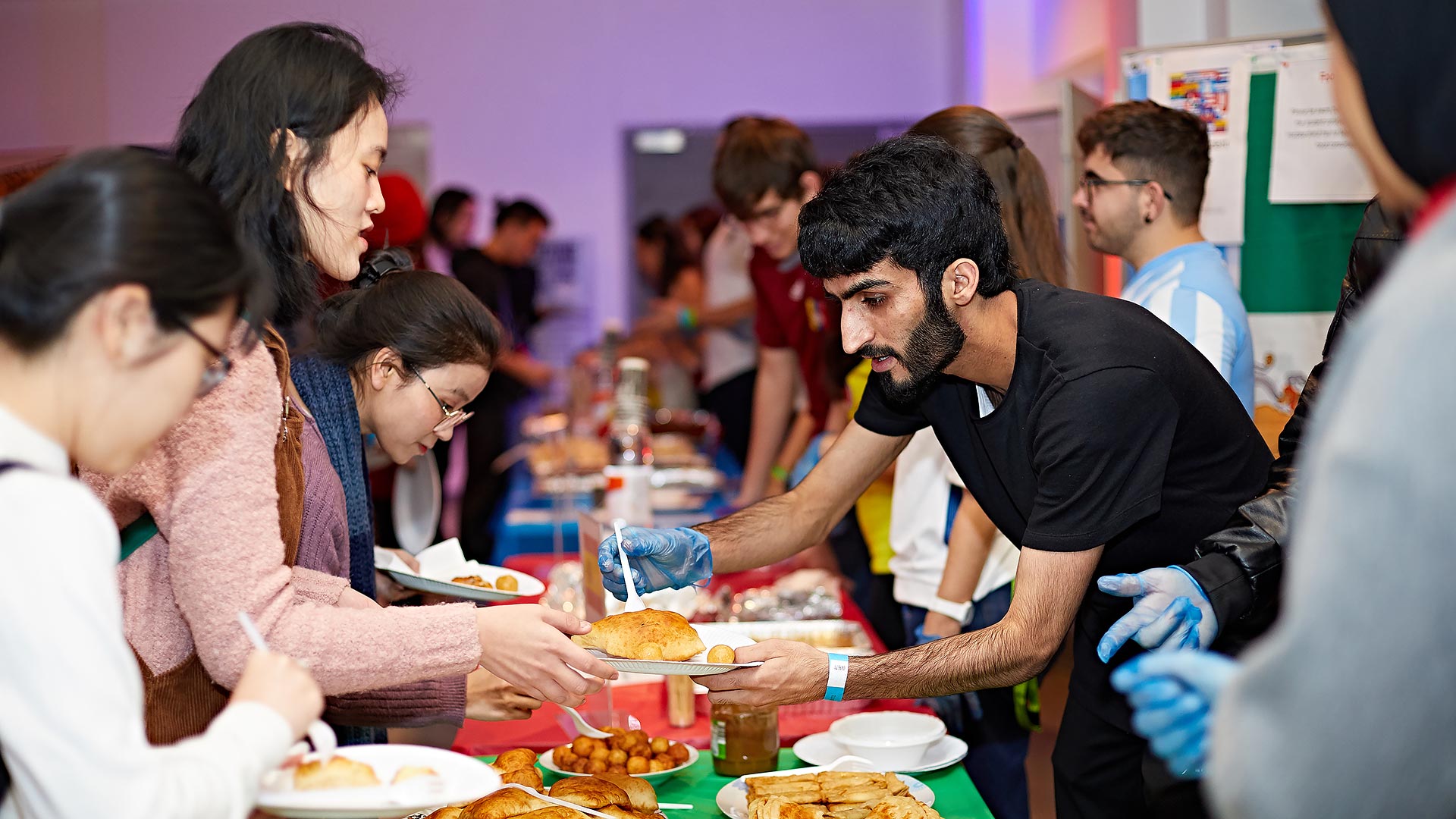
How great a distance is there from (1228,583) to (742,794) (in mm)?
767

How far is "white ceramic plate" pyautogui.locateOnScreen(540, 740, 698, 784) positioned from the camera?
1.90 m

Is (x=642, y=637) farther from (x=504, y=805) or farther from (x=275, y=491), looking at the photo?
(x=275, y=491)

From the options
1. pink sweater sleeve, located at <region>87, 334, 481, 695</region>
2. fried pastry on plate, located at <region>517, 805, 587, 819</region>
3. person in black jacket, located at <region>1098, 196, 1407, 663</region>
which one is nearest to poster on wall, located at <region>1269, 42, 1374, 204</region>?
person in black jacket, located at <region>1098, 196, 1407, 663</region>

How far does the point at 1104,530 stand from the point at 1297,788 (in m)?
0.91

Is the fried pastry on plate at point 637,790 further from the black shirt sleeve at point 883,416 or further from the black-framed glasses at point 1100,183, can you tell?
the black-framed glasses at point 1100,183

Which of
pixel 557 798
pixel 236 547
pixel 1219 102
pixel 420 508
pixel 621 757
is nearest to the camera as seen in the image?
pixel 236 547

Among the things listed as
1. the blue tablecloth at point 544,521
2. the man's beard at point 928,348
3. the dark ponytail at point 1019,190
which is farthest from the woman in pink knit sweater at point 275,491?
the blue tablecloth at point 544,521

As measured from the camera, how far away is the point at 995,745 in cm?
266

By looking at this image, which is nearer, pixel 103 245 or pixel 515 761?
pixel 103 245

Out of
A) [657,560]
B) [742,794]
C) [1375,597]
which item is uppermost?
[1375,597]

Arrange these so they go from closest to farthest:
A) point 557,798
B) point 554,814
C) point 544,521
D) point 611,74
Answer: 1. point 554,814
2. point 557,798
3. point 544,521
4. point 611,74

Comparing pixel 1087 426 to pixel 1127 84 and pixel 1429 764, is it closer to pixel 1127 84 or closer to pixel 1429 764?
pixel 1429 764

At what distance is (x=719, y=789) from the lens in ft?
6.33

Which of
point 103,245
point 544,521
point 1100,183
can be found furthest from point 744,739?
point 544,521
